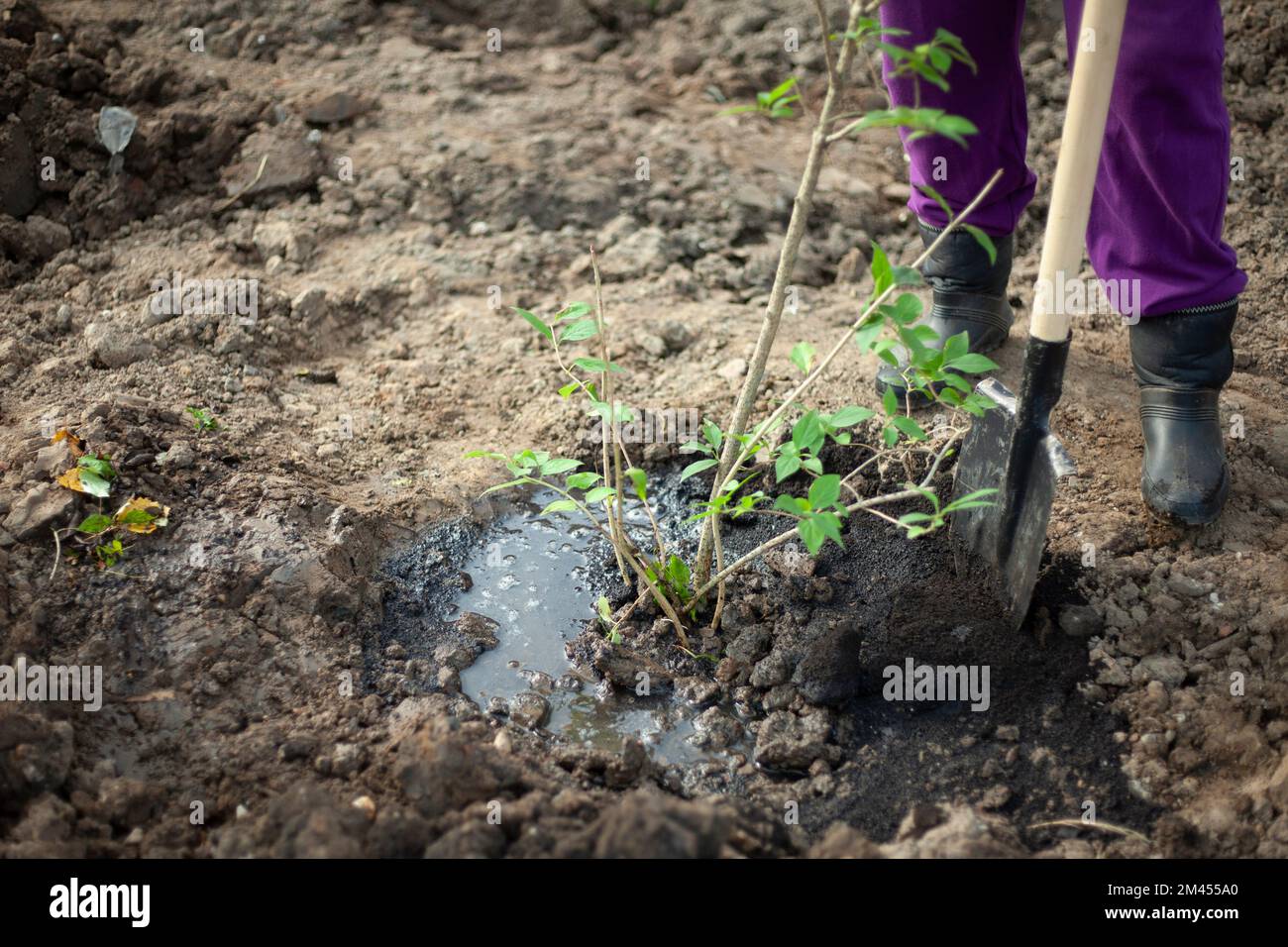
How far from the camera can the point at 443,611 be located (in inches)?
97.0

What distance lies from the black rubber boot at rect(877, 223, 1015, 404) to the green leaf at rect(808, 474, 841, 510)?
996mm

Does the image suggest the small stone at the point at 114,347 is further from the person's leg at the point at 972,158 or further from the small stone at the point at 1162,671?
the small stone at the point at 1162,671

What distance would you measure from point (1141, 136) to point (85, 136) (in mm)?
3481

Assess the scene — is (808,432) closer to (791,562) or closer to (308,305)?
(791,562)

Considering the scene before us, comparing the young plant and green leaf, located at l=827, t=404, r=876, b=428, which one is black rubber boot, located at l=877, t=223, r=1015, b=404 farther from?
the young plant

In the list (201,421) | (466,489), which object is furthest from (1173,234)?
(201,421)

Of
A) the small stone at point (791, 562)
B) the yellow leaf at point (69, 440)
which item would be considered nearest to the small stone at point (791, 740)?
the small stone at point (791, 562)

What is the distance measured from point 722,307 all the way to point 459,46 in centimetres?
219

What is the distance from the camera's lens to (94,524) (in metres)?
2.26

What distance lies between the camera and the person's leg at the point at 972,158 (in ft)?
8.16

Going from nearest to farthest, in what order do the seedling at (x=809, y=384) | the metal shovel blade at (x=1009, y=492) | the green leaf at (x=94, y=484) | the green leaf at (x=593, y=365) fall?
the seedling at (x=809, y=384) < the green leaf at (x=593, y=365) < the metal shovel blade at (x=1009, y=492) < the green leaf at (x=94, y=484)

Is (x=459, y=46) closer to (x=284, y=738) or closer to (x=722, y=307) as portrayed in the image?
(x=722, y=307)

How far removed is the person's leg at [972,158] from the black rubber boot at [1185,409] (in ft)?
1.58
